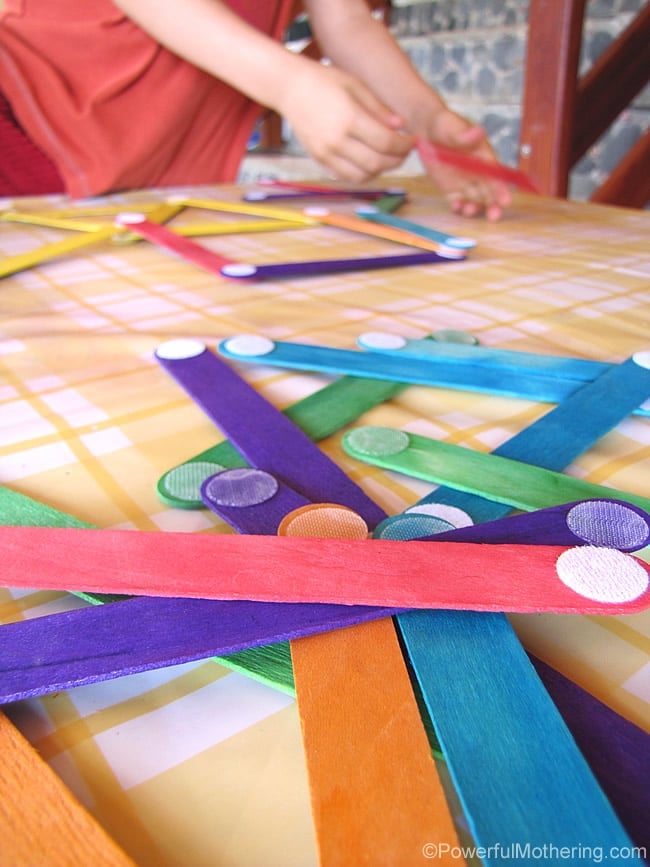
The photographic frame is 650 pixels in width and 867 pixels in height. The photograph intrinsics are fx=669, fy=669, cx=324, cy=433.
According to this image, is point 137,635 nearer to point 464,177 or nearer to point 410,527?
point 410,527

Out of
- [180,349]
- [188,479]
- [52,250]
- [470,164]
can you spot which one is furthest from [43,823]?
[470,164]

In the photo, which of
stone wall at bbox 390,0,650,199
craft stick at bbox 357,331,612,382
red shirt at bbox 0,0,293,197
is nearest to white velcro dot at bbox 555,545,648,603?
craft stick at bbox 357,331,612,382

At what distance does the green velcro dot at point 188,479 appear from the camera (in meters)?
0.29

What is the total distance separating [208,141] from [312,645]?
43.2 inches

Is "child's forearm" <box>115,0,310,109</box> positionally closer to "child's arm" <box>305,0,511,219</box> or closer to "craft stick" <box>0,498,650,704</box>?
"child's arm" <box>305,0,511,219</box>

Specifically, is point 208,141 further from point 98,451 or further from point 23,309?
point 98,451

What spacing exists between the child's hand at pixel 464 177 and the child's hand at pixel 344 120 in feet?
0.16

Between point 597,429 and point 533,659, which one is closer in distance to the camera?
point 533,659

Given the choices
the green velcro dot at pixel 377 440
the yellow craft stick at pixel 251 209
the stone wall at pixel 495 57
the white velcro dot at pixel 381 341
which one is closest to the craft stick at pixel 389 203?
the yellow craft stick at pixel 251 209

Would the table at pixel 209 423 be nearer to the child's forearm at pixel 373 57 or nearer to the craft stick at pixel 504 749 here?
the craft stick at pixel 504 749

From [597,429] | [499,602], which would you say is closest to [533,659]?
[499,602]

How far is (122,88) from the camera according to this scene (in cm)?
98

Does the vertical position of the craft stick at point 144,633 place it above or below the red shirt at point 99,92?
below

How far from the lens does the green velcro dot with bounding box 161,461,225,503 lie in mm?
286
